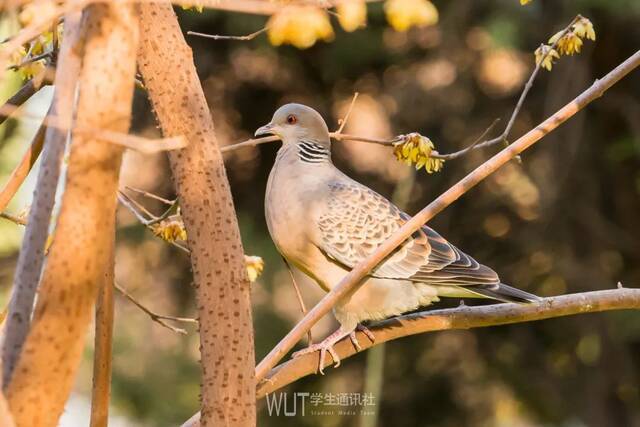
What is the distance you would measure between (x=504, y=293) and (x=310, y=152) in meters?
0.78

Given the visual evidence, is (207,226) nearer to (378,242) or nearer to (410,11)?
(410,11)

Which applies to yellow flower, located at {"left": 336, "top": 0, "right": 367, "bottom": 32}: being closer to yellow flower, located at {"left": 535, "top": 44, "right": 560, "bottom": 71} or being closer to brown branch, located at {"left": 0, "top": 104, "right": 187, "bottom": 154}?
brown branch, located at {"left": 0, "top": 104, "right": 187, "bottom": 154}

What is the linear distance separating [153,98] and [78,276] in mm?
583

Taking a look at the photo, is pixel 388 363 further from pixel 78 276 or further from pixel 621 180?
pixel 78 276

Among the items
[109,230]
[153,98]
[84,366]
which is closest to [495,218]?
[84,366]

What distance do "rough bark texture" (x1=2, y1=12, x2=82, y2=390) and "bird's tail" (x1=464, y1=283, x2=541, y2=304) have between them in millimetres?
1414

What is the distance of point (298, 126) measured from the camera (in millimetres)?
3148

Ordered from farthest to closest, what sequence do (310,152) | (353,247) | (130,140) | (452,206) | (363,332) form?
(452,206)
(310,152)
(353,247)
(363,332)
(130,140)

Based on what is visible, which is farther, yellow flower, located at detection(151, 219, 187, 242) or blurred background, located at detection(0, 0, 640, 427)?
blurred background, located at detection(0, 0, 640, 427)

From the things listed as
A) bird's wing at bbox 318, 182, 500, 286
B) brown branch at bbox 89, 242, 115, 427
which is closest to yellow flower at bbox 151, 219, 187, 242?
brown branch at bbox 89, 242, 115, 427

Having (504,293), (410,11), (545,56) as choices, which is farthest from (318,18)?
(504,293)

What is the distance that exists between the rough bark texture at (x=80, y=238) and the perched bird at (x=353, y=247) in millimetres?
1396

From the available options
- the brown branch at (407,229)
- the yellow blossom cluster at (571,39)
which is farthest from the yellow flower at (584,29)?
the brown branch at (407,229)

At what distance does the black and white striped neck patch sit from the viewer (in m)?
3.09
